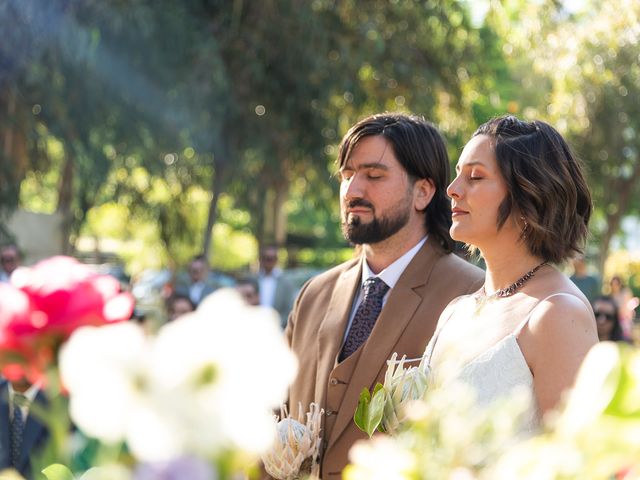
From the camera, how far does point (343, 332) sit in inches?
118

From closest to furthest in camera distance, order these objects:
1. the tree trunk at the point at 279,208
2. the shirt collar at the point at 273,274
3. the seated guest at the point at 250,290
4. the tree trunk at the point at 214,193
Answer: the seated guest at the point at 250,290 → the shirt collar at the point at 273,274 → the tree trunk at the point at 214,193 → the tree trunk at the point at 279,208

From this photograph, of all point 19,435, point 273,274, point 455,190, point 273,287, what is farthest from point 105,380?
point 273,274

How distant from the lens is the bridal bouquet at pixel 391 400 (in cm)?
178

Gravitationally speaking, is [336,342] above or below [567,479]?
below

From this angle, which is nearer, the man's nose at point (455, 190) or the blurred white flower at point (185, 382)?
the blurred white flower at point (185, 382)

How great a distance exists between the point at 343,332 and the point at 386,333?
17 cm

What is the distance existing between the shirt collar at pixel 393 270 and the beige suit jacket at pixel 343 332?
0.02m

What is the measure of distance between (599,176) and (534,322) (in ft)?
61.4

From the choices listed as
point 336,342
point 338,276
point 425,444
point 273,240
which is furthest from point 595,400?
point 273,240

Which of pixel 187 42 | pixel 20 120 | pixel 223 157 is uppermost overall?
pixel 187 42

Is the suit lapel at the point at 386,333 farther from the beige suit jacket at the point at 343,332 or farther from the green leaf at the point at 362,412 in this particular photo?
the green leaf at the point at 362,412

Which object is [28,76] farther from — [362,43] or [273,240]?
[273,240]

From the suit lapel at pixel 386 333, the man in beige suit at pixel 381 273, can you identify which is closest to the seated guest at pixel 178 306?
the man in beige suit at pixel 381 273

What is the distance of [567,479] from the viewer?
2.97 feet
